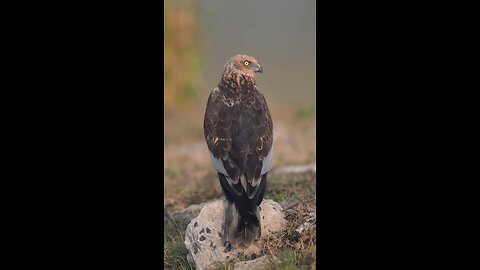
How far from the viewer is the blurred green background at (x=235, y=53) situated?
16.4 feet

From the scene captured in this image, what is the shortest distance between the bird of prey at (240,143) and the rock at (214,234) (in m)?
0.05

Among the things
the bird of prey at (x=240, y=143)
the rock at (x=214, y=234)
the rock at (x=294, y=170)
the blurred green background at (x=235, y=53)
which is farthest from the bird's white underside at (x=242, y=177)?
the rock at (x=294, y=170)

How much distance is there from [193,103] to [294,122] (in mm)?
988

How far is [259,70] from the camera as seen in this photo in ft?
15.1

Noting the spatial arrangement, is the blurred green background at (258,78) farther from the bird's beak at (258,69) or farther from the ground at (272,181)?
the bird's beak at (258,69)

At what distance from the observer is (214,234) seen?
4543mm

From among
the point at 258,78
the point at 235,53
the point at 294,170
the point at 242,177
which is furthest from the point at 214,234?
the point at 294,170

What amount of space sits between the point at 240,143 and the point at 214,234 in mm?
637

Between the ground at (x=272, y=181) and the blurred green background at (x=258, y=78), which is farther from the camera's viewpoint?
the blurred green background at (x=258, y=78)

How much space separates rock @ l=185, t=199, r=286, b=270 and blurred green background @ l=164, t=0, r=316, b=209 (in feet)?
2.84

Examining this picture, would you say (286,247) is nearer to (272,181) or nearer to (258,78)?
(258,78)

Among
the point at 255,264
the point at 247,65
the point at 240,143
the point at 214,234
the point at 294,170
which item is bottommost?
the point at 294,170

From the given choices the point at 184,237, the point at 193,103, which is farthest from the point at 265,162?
the point at 193,103
